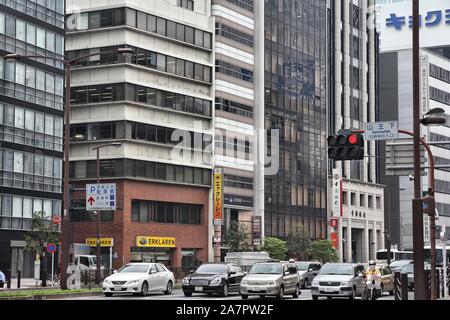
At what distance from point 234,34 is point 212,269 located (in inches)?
1985

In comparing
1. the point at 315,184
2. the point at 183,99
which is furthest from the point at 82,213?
the point at 315,184

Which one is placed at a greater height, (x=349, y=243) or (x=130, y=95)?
(x=130, y=95)

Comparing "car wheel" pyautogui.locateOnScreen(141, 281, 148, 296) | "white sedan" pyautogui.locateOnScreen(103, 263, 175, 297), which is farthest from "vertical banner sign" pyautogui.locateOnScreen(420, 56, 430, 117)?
"car wheel" pyautogui.locateOnScreen(141, 281, 148, 296)

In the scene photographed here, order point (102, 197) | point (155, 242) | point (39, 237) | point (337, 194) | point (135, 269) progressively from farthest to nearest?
point (337, 194), point (155, 242), point (39, 237), point (102, 197), point (135, 269)

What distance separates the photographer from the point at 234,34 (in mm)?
88375

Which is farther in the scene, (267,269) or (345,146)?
(267,269)

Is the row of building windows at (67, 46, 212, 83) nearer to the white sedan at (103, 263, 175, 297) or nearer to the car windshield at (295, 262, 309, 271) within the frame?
the car windshield at (295, 262, 309, 271)

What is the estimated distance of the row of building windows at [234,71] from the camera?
8619cm

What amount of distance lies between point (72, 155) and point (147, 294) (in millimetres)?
40164

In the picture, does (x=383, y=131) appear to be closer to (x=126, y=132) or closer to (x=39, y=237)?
(x=39, y=237)

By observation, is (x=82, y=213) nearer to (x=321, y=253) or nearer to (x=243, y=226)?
(x=243, y=226)

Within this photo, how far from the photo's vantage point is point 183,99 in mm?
82312

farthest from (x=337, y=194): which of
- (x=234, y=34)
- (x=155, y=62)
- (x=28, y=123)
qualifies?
(x=28, y=123)

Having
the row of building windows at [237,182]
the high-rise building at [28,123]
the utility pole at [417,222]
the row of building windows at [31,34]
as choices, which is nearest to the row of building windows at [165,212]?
the row of building windows at [237,182]
